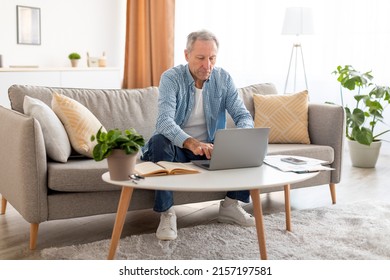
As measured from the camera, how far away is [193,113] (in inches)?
120

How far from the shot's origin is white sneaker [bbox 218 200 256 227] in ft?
9.76

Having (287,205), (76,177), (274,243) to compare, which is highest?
(76,177)

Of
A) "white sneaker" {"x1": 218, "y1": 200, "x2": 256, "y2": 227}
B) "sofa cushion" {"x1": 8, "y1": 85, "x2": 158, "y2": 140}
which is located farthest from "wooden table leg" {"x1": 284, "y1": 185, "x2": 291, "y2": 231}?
"sofa cushion" {"x1": 8, "y1": 85, "x2": 158, "y2": 140}

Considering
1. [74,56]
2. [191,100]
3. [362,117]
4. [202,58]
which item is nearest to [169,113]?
[191,100]

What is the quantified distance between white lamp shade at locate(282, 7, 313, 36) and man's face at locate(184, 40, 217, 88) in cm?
219

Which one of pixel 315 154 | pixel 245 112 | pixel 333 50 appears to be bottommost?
pixel 315 154

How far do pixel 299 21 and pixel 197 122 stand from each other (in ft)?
7.30

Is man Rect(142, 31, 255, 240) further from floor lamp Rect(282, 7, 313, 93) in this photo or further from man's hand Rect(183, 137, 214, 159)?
floor lamp Rect(282, 7, 313, 93)

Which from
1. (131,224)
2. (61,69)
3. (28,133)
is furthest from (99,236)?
(61,69)

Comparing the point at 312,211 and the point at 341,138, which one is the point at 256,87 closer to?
the point at 341,138

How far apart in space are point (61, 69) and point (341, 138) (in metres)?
2.75

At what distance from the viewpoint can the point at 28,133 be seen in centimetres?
258

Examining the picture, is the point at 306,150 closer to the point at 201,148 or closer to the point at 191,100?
the point at 191,100

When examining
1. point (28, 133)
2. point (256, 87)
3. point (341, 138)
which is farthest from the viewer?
point (256, 87)
